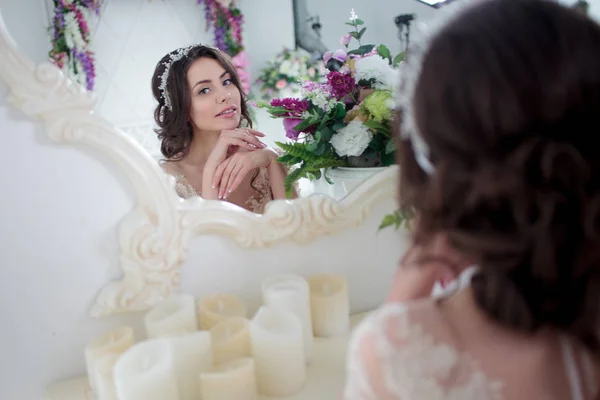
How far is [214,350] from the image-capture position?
70cm

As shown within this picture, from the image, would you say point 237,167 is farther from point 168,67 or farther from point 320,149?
point 168,67

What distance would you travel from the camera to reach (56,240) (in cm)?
71

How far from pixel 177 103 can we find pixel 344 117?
0.45 metres

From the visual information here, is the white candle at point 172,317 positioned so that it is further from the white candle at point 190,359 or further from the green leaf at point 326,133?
the green leaf at point 326,133

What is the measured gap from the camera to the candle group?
63 centimetres

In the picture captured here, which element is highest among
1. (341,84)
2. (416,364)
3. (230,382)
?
(341,84)

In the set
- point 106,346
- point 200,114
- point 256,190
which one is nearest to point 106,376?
point 106,346

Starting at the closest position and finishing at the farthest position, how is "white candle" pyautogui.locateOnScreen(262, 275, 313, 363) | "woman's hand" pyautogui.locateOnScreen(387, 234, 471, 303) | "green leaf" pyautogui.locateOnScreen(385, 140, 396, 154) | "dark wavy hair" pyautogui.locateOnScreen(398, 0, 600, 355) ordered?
"dark wavy hair" pyautogui.locateOnScreen(398, 0, 600, 355) → "woman's hand" pyautogui.locateOnScreen(387, 234, 471, 303) → "white candle" pyautogui.locateOnScreen(262, 275, 313, 363) → "green leaf" pyautogui.locateOnScreen(385, 140, 396, 154)

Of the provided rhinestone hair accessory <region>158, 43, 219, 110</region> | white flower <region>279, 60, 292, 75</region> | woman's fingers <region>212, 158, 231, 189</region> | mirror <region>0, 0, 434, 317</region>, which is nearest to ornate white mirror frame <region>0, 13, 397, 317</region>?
mirror <region>0, 0, 434, 317</region>

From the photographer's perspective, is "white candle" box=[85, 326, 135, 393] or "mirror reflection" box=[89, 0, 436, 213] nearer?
"white candle" box=[85, 326, 135, 393]

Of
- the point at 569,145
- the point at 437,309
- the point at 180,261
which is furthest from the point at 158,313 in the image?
the point at 569,145

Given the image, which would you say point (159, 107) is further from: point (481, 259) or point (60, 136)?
point (481, 259)

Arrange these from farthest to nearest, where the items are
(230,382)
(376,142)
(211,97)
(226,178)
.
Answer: (211,97)
(226,178)
(376,142)
(230,382)

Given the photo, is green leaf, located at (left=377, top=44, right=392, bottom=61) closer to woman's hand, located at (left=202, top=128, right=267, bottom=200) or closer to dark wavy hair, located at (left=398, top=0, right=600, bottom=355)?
woman's hand, located at (left=202, top=128, right=267, bottom=200)
